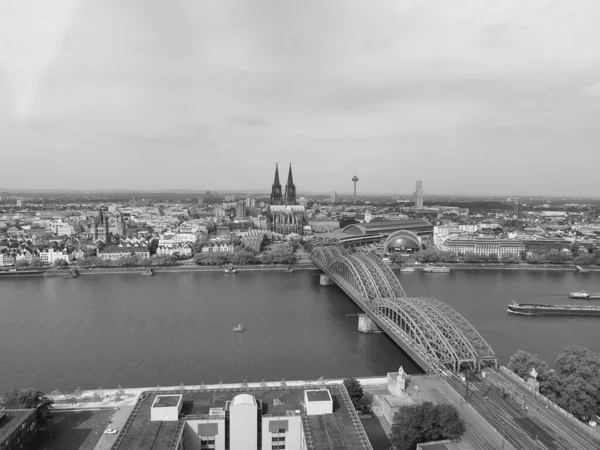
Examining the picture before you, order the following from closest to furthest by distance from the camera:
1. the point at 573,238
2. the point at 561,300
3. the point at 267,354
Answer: the point at 267,354, the point at 561,300, the point at 573,238

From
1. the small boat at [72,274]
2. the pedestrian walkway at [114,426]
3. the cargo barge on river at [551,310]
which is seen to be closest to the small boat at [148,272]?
the small boat at [72,274]

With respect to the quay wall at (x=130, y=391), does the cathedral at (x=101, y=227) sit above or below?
above

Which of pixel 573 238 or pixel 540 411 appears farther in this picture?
pixel 573 238

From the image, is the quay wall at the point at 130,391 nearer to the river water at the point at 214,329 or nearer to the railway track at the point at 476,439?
the river water at the point at 214,329

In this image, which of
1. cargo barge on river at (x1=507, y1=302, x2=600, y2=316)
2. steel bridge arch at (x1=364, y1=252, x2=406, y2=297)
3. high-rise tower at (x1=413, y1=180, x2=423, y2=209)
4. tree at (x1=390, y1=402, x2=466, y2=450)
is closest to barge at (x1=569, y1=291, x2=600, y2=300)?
cargo barge on river at (x1=507, y1=302, x2=600, y2=316)

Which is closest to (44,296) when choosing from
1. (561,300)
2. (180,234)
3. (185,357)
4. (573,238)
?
(185,357)

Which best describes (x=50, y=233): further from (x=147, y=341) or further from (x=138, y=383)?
(x=138, y=383)

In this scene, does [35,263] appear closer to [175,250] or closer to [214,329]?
[175,250]
